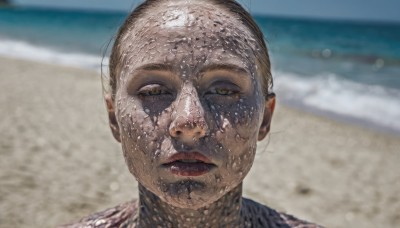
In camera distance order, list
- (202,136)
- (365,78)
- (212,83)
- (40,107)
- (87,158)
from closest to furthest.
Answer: (202,136)
(212,83)
(87,158)
(40,107)
(365,78)

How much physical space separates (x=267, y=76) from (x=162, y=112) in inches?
24.1

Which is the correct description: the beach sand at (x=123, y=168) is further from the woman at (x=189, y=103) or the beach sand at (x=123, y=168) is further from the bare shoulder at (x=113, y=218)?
the woman at (x=189, y=103)

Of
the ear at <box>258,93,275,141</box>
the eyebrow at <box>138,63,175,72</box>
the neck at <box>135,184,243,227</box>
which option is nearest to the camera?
the eyebrow at <box>138,63,175,72</box>

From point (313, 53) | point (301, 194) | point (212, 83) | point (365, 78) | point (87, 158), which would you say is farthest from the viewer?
point (313, 53)

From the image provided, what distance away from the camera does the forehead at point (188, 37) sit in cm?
184

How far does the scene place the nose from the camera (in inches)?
66.4

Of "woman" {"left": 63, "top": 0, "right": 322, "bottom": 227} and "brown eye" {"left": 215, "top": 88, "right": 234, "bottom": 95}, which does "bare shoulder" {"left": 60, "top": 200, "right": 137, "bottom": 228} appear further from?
"brown eye" {"left": 215, "top": 88, "right": 234, "bottom": 95}

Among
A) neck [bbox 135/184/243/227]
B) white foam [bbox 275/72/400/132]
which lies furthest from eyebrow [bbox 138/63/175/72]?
white foam [bbox 275/72/400/132]

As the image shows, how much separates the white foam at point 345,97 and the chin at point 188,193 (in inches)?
300

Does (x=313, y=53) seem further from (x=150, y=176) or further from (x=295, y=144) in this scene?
(x=150, y=176)

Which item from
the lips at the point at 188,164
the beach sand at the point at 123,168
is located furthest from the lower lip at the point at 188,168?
the beach sand at the point at 123,168

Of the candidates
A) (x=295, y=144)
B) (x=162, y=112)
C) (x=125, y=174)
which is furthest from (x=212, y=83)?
(x=295, y=144)

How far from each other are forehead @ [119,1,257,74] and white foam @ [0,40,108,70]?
52.3ft

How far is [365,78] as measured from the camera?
651 inches
